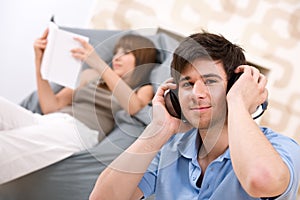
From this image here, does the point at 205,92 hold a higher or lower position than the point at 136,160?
higher

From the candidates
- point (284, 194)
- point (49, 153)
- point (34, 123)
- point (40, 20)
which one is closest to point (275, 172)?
point (284, 194)

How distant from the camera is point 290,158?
0.74m

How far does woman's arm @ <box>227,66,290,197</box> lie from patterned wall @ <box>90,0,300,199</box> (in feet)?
4.97

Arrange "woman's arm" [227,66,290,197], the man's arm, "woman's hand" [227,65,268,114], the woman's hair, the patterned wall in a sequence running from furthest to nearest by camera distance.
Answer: the patterned wall, the woman's hair, the man's arm, "woman's hand" [227,65,268,114], "woman's arm" [227,66,290,197]

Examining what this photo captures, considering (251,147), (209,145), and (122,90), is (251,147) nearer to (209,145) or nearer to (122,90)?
(209,145)

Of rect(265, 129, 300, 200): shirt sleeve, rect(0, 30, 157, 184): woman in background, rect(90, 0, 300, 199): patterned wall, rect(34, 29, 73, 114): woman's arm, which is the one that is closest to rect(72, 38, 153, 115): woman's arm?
rect(0, 30, 157, 184): woman in background

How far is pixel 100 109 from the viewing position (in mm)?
1146

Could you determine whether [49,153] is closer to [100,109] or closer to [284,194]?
[100,109]

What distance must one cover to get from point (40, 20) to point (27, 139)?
124cm

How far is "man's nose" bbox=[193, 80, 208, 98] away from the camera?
0.80m

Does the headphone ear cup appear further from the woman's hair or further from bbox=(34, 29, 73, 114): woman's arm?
bbox=(34, 29, 73, 114): woman's arm

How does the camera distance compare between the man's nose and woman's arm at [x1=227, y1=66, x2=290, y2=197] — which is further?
the man's nose

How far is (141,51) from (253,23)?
1416 mm

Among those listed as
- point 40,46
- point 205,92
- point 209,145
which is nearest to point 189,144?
point 209,145
